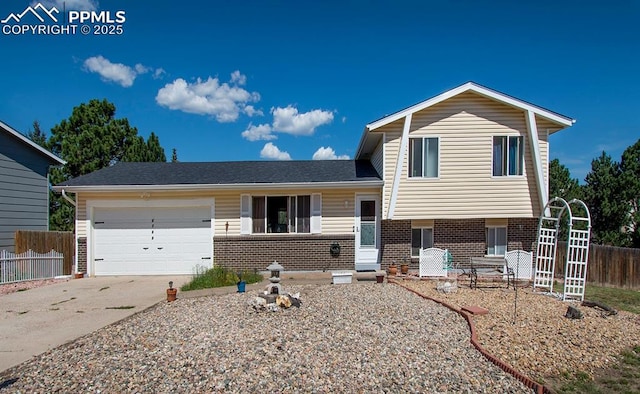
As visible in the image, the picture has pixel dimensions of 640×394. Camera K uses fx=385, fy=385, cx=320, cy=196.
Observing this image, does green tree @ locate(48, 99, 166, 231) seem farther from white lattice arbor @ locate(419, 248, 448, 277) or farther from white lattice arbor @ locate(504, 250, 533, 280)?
white lattice arbor @ locate(504, 250, 533, 280)

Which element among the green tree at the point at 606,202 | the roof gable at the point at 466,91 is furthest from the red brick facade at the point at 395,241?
the green tree at the point at 606,202

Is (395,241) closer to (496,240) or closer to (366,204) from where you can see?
(366,204)

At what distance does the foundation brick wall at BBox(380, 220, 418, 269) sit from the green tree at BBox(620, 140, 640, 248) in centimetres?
1544

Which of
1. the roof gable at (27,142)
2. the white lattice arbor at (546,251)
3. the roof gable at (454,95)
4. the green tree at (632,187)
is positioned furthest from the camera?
the green tree at (632,187)

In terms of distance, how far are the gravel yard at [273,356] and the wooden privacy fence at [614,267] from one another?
9284 mm

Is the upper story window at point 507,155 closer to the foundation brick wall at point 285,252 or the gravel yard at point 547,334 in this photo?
the gravel yard at point 547,334

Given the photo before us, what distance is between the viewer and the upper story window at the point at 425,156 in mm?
12633

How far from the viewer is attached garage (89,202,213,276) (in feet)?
43.7

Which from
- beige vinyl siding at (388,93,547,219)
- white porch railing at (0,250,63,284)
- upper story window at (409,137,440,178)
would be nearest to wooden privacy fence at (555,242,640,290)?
beige vinyl siding at (388,93,547,219)

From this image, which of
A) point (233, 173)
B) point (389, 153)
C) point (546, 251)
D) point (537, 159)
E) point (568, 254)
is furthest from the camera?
point (233, 173)

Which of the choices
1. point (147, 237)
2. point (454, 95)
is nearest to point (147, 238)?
point (147, 237)

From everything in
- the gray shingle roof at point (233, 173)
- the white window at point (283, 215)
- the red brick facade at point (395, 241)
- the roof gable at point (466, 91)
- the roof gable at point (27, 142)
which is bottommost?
the red brick facade at point (395, 241)

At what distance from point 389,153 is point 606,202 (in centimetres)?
1578

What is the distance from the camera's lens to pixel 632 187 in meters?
20.6
